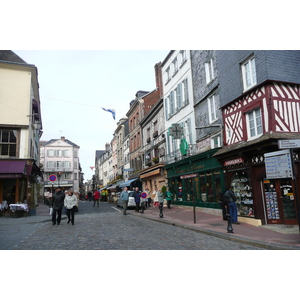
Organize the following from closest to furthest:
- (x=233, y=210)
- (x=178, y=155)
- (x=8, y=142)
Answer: (x=233, y=210) → (x=8, y=142) → (x=178, y=155)

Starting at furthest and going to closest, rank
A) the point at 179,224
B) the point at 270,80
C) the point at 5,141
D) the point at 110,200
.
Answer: the point at 110,200
the point at 5,141
the point at 179,224
the point at 270,80

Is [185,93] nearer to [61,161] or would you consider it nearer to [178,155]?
[178,155]

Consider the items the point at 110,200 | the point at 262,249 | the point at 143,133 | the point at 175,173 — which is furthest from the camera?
the point at 110,200

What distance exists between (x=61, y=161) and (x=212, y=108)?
48347 mm

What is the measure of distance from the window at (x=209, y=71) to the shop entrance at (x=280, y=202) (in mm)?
7371

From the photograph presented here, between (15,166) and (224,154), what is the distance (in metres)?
12.1

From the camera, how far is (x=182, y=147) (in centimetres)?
1934

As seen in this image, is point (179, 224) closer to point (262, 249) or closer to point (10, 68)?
point (262, 249)

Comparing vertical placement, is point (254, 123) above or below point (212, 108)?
below

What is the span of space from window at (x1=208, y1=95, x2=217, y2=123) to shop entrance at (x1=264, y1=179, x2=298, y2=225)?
5566mm

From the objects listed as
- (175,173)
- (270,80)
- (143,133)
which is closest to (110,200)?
(143,133)

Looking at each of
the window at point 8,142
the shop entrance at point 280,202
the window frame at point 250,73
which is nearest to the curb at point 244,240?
the shop entrance at point 280,202

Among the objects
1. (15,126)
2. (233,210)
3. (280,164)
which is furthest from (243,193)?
(15,126)

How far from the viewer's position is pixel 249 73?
12.3 meters
